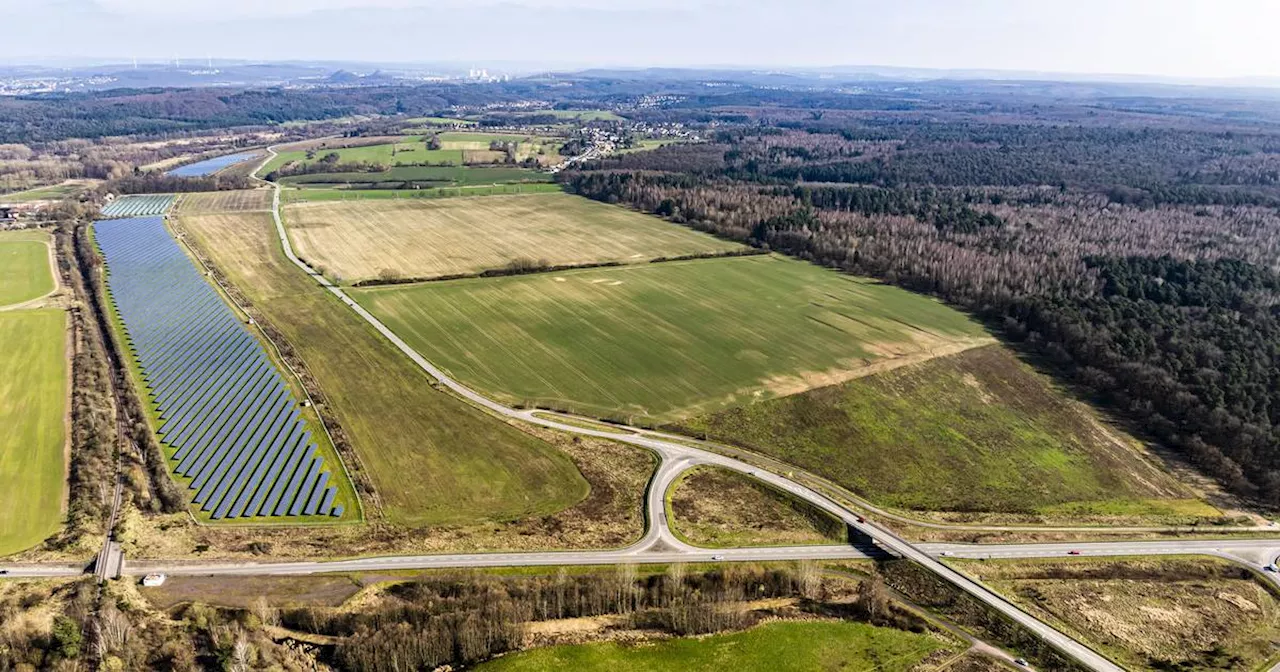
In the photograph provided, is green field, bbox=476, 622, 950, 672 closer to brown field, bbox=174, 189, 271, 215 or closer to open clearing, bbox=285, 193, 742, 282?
open clearing, bbox=285, 193, 742, 282

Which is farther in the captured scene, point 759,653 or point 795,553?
point 795,553

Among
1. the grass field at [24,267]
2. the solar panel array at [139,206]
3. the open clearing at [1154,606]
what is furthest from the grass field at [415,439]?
the solar panel array at [139,206]

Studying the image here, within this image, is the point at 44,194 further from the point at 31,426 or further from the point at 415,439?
the point at 415,439

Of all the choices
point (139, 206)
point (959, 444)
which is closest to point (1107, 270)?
point (959, 444)

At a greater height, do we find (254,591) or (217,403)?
(217,403)

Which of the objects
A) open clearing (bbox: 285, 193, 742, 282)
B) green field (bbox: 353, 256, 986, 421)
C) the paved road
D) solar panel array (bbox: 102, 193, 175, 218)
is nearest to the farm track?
the paved road

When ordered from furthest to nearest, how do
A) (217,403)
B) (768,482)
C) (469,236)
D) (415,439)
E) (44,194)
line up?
(44,194) < (469,236) < (217,403) < (415,439) < (768,482)

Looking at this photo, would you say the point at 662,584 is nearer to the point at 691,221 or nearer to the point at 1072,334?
the point at 1072,334

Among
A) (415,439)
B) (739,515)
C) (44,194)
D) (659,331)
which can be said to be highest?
(44,194)
